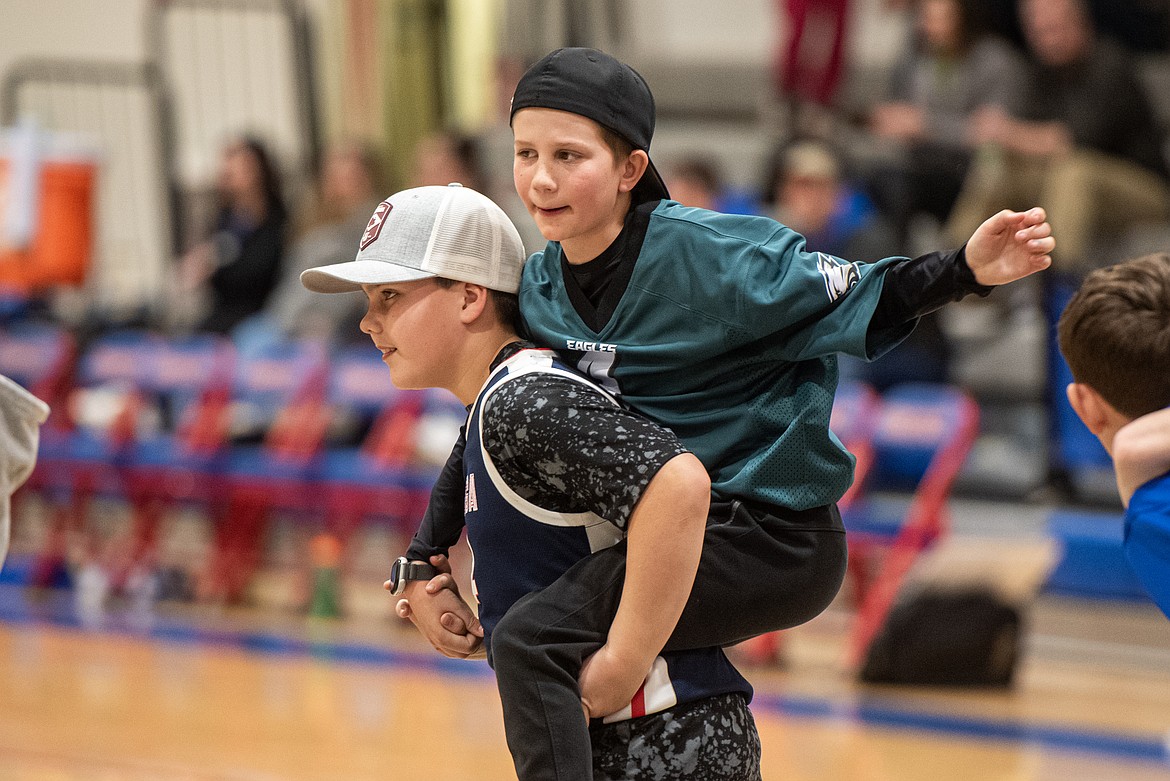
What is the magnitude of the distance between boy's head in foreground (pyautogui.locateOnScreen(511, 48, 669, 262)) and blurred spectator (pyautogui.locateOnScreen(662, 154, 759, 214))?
447cm

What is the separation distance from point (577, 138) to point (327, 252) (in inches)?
236

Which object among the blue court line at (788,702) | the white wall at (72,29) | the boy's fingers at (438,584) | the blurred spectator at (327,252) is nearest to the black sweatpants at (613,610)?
the boy's fingers at (438,584)

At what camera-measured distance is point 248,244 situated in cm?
823

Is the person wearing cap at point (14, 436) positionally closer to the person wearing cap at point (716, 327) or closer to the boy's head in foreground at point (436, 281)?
the boy's head in foreground at point (436, 281)

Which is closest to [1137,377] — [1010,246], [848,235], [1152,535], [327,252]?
[1152,535]

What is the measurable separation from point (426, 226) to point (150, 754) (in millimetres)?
2785

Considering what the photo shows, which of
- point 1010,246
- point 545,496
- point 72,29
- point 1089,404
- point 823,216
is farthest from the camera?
point 72,29

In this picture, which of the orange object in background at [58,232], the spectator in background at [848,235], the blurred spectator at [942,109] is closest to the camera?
the spectator in background at [848,235]

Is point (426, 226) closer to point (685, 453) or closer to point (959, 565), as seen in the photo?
point (685, 453)

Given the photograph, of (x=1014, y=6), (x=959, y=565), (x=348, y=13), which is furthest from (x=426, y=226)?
(x=348, y=13)

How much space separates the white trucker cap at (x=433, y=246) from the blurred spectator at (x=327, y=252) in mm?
5262

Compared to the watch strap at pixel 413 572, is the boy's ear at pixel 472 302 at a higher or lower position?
higher

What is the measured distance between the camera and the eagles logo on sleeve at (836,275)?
198 cm

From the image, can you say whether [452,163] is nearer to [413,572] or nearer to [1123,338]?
[413,572]
